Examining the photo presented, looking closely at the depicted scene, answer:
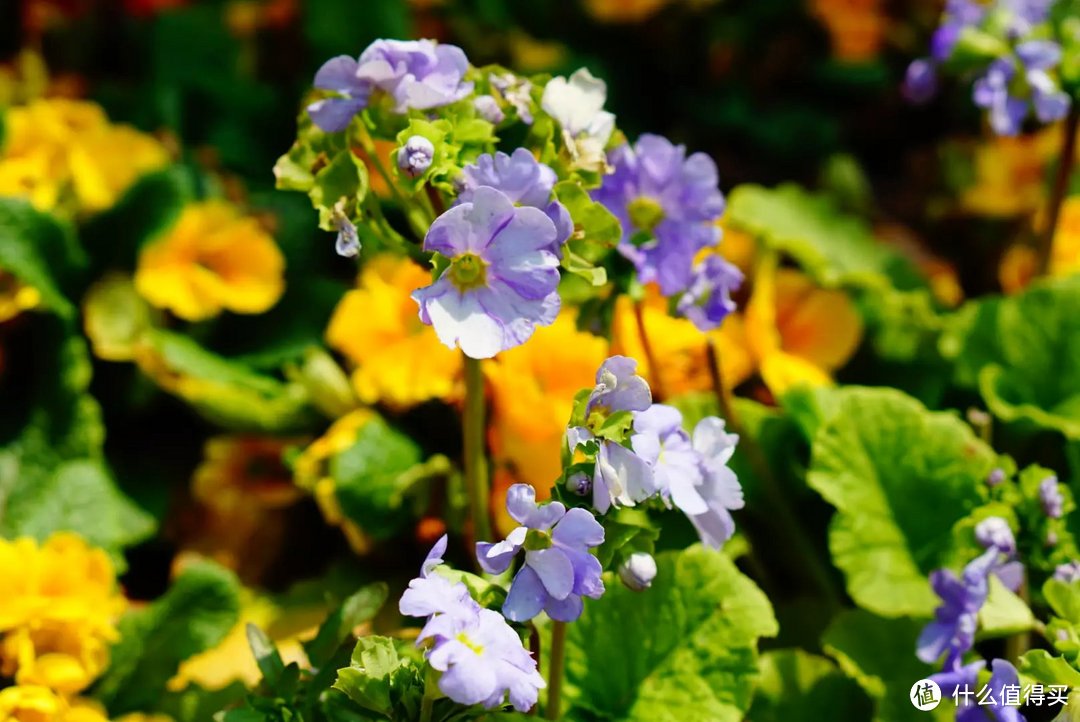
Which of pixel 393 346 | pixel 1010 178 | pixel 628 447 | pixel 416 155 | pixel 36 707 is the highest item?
pixel 416 155

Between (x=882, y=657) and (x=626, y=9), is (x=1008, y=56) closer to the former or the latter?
(x=882, y=657)

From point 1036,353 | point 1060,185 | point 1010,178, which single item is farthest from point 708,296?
point 1010,178

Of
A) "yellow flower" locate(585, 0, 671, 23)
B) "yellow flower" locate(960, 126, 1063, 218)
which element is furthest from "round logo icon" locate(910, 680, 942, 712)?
"yellow flower" locate(585, 0, 671, 23)

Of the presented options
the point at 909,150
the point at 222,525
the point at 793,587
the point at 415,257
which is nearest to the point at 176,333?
the point at 222,525

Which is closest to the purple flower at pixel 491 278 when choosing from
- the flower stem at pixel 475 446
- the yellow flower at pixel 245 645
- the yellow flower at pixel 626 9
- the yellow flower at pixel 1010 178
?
the flower stem at pixel 475 446

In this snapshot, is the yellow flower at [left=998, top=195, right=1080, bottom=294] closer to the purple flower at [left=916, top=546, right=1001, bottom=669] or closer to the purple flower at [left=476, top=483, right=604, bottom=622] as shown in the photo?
the purple flower at [left=916, top=546, right=1001, bottom=669]

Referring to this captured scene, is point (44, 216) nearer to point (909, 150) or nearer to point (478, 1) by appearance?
point (478, 1)
